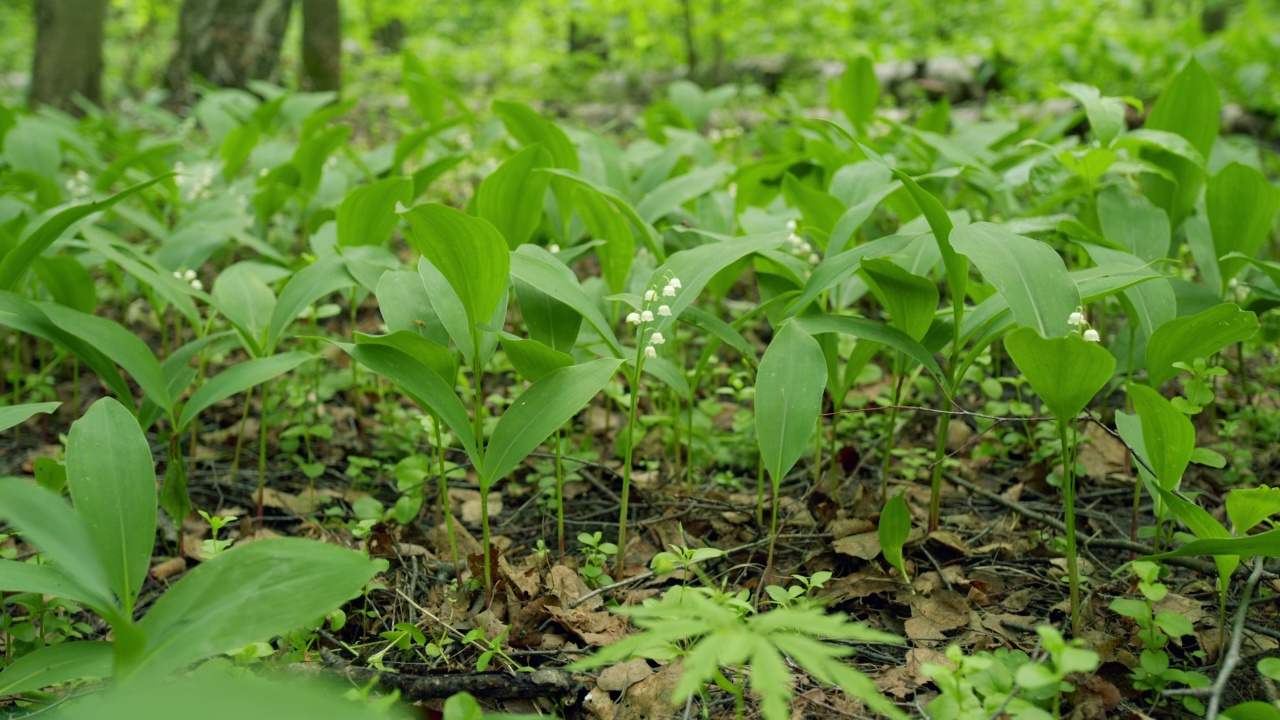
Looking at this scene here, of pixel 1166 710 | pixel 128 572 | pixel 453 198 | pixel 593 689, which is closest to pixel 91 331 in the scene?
pixel 128 572

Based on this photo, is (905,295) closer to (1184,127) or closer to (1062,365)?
(1062,365)

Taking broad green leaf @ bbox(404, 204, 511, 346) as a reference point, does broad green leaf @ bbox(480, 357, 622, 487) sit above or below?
below

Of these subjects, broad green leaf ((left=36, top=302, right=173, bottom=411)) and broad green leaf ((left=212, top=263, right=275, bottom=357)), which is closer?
broad green leaf ((left=36, top=302, right=173, bottom=411))

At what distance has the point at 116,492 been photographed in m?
1.45

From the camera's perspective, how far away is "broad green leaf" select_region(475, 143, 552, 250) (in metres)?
2.17

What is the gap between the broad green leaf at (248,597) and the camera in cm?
115

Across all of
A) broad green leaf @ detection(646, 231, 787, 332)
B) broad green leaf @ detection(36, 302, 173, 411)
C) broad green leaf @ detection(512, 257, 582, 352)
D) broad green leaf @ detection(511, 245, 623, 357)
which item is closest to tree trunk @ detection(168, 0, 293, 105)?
broad green leaf @ detection(36, 302, 173, 411)

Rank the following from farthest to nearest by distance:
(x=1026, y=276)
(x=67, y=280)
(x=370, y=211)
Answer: (x=370, y=211)
(x=67, y=280)
(x=1026, y=276)

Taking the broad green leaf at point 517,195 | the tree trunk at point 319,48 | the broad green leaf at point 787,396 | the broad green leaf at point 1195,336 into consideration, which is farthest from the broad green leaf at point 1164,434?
the tree trunk at point 319,48

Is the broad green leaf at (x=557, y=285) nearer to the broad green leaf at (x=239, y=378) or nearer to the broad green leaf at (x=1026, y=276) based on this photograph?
the broad green leaf at (x=239, y=378)

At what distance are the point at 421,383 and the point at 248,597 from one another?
22.4 inches

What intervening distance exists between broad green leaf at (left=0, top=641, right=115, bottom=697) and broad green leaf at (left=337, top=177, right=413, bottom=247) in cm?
136

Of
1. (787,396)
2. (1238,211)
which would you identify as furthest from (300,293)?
(1238,211)

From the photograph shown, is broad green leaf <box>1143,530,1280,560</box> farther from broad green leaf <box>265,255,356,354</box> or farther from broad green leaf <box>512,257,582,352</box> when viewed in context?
broad green leaf <box>265,255,356,354</box>
